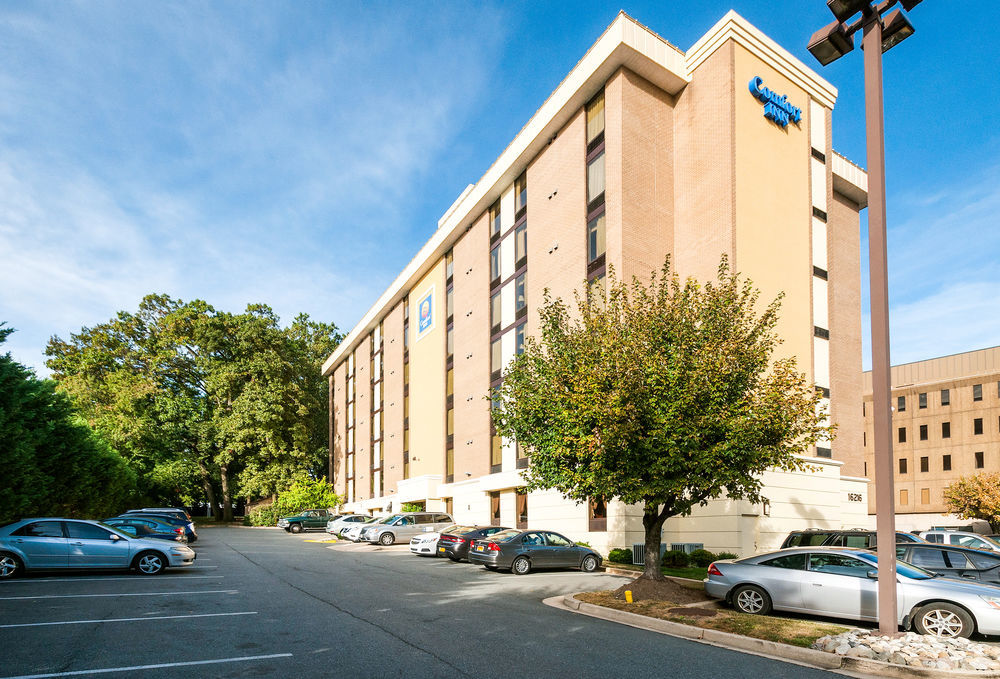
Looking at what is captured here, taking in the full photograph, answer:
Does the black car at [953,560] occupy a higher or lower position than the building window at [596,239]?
lower

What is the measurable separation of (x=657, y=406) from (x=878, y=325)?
5.15 meters

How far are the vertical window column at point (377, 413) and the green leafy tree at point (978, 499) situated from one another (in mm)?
42107

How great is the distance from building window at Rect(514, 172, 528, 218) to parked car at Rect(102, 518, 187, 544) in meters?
22.0

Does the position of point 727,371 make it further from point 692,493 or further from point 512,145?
point 512,145

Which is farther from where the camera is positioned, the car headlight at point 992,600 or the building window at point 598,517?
the building window at point 598,517

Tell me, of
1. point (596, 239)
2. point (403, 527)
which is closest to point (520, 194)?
point (596, 239)

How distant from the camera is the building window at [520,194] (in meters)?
37.9

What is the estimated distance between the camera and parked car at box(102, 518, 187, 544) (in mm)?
25266

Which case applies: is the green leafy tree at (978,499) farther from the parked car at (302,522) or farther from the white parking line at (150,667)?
the white parking line at (150,667)

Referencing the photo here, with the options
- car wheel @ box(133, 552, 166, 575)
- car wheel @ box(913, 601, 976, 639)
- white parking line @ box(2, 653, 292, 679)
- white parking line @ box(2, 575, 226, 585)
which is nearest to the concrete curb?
car wheel @ box(913, 601, 976, 639)

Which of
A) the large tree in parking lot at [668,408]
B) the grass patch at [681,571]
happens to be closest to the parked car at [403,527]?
the grass patch at [681,571]

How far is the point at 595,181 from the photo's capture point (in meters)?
31.3

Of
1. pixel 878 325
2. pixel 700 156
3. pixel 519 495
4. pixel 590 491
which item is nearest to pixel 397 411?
pixel 519 495

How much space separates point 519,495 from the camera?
35.5 m
